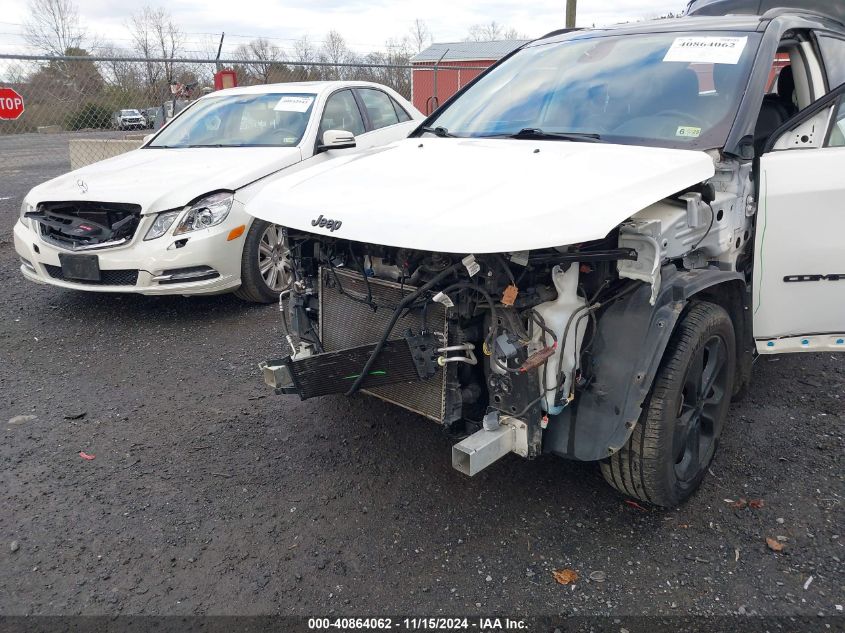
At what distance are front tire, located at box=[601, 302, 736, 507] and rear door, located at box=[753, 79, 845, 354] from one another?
48 cm

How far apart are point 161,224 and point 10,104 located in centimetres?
658

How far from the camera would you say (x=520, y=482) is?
3025mm

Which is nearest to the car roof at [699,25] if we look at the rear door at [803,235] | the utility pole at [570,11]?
the rear door at [803,235]

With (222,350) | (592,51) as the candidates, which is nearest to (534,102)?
(592,51)

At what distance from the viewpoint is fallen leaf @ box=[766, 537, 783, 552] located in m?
2.59

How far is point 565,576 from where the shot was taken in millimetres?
2461

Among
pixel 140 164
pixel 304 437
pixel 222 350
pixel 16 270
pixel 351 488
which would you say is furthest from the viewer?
pixel 16 270

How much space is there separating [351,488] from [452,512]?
501mm

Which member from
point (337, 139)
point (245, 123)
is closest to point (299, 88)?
point (245, 123)

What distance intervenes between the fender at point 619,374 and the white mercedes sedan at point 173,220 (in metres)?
2.50

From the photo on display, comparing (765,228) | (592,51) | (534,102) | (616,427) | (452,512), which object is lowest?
(452,512)

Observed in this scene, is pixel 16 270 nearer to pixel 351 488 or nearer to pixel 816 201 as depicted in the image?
pixel 351 488

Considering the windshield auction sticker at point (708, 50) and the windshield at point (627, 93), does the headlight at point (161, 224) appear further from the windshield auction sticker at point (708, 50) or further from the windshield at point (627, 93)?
the windshield auction sticker at point (708, 50)

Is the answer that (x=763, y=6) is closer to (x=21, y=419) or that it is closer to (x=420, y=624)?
(x=420, y=624)
